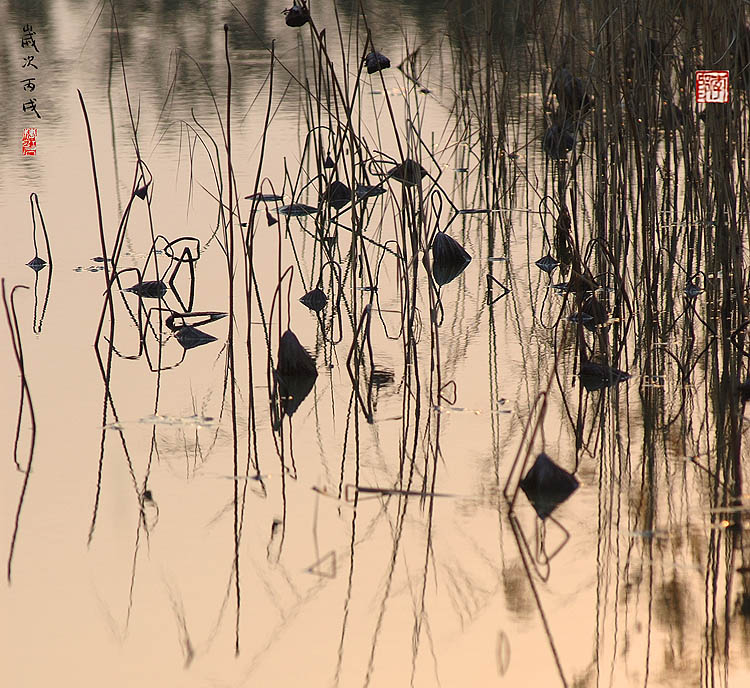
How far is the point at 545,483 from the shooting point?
1344 millimetres

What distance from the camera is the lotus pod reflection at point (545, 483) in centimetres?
134

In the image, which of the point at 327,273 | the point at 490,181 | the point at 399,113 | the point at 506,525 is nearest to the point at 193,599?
the point at 506,525

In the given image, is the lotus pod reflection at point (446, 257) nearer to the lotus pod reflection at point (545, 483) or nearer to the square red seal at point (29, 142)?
the lotus pod reflection at point (545, 483)

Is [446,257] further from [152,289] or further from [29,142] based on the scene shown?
[29,142]

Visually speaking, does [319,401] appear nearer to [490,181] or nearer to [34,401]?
[34,401]

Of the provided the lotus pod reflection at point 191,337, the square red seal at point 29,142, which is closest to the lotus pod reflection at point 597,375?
the lotus pod reflection at point 191,337

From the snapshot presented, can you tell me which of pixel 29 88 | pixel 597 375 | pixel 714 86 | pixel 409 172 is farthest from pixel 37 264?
pixel 29 88

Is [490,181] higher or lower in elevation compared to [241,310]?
higher

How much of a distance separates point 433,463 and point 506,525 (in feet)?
0.61

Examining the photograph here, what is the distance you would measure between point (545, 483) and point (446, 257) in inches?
41.3

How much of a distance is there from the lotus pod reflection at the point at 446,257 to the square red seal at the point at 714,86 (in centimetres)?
68

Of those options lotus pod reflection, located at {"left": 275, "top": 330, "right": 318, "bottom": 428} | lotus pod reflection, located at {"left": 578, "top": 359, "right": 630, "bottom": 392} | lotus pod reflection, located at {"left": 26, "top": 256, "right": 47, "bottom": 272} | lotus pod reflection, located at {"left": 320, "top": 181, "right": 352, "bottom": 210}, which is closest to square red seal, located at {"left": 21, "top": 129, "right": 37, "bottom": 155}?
lotus pod reflection, located at {"left": 26, "top": 256, "right": 47, "bottom": 272}

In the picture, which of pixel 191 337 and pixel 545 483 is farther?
pixel 191 337

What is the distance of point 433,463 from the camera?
1.45 metres
